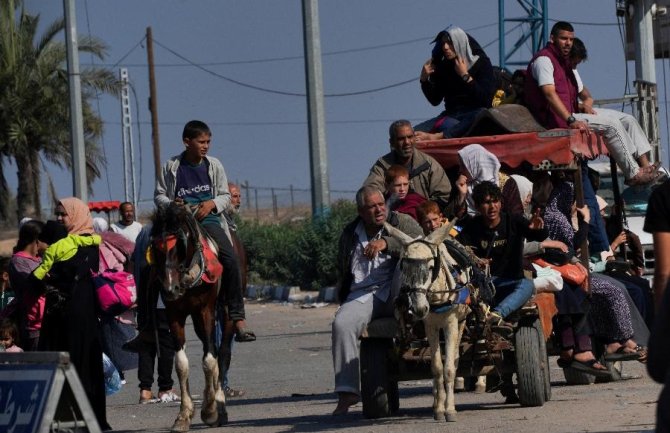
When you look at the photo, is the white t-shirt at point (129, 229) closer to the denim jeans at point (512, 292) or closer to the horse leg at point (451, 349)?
the denim jeans at point (512, 292)

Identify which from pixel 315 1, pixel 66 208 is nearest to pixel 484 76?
pixel 66 208

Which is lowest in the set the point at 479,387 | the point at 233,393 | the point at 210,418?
the point at 233,393

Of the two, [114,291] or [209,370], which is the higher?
[114,291]

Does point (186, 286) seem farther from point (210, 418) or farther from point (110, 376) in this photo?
point (110, 376)

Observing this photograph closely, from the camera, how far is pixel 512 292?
12.9m

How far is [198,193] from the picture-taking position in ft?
44.2

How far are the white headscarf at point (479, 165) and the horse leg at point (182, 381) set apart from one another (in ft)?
9.20

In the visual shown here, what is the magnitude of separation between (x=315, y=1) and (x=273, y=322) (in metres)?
6.09

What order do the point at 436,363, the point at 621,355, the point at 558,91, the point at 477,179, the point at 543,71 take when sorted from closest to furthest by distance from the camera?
1. the point at 436,363
2. the point at 477,179
3. the point at 621,355
4. the point at 543,71
5. the point at 558,91

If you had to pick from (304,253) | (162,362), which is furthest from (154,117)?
(162,362)

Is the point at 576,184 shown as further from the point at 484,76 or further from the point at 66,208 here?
the point at 66,208

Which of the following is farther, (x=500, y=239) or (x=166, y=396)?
(x=166, y=396)

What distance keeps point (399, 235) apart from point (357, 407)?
117 inches

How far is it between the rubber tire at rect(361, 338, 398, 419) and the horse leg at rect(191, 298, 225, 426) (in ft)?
4.17
